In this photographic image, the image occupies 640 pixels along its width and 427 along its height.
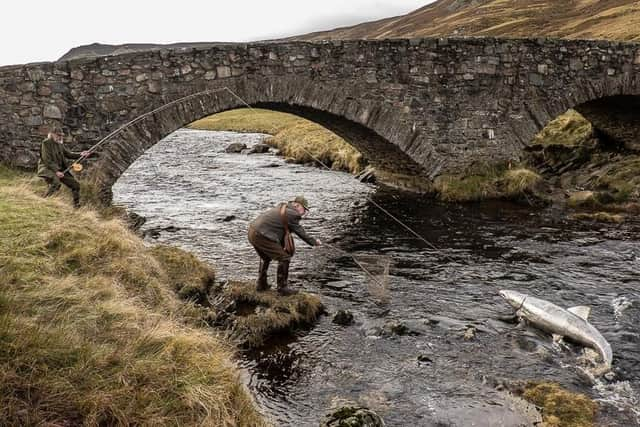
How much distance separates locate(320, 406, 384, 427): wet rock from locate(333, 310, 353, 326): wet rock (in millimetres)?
3163

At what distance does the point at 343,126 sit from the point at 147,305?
13.2m

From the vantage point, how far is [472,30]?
274ft

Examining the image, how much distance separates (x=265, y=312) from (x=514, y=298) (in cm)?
462

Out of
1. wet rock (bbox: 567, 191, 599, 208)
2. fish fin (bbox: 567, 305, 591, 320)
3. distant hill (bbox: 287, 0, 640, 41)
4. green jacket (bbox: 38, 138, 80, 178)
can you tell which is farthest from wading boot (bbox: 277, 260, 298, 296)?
distant hill (bbox: 287, 0, 640, 41)

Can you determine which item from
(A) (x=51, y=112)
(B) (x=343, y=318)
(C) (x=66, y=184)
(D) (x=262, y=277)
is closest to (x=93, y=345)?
(B) (x=343, y=318)

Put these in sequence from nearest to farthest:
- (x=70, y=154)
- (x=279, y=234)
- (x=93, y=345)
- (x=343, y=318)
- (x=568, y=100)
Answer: (x=93, y=345), (x=343, y=318), (x=279, y=234), (x=70, y=154), (x=568, y=100)

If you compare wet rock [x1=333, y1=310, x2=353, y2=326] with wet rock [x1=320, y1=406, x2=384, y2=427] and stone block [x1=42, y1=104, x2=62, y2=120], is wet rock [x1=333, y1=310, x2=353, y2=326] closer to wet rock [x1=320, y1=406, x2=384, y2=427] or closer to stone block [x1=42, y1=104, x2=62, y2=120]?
wet rock [x1=320, y1=406, x2=384, y2=427]

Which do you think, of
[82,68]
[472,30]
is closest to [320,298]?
[82,68]

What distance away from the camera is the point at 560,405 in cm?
709

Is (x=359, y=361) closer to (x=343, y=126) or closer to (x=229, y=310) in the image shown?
(x=229, y=310)

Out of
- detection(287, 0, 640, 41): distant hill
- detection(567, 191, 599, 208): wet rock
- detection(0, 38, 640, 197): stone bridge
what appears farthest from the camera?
detection(287, 0, 640, 41): distant hill

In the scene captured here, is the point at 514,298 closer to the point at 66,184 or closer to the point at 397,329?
the point at 397,329

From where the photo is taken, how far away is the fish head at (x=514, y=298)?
389 inches

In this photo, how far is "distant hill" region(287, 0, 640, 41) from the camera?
54.2m
